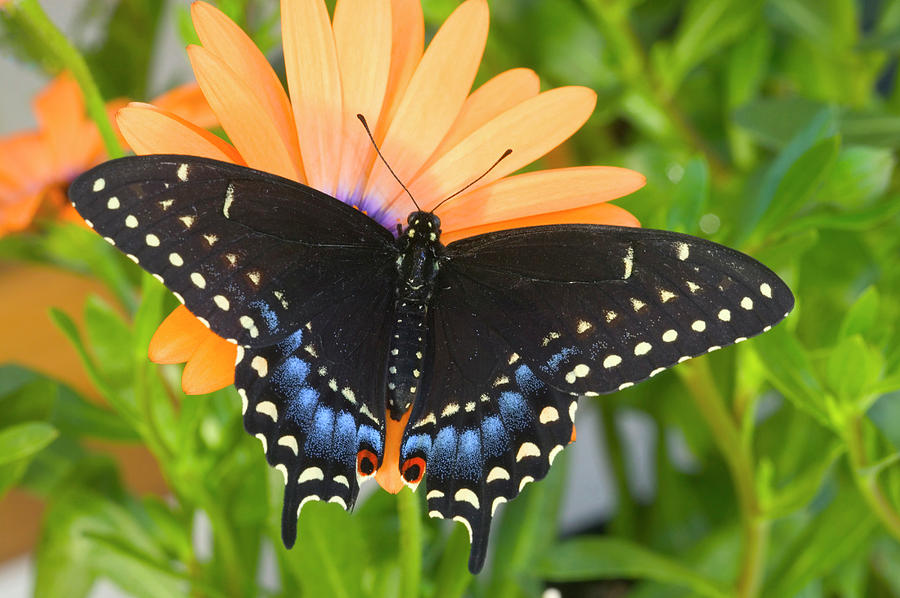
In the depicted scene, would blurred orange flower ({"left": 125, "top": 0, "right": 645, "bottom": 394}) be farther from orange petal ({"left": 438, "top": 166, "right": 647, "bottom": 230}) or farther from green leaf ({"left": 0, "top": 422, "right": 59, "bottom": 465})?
green leaf ({"left": 0, "top": 422, "right": 59, "bottom": 465})

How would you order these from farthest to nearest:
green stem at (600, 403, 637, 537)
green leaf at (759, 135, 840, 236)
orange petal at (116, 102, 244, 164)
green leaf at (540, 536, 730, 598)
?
green stem at (600, 403, 637, 537)
green leaf at (540, 536, 730, 598)
green leaf at (759, 135, 840, 236)
orange petal at (116, 102, 244, 164)

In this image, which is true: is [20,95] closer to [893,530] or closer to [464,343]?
[464,343]

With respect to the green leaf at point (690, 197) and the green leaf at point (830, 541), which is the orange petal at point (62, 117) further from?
the green leaf at point (830, 541)

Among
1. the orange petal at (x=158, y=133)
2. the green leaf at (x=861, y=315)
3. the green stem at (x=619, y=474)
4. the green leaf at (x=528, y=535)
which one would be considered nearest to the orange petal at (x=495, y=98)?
the orange petal at (x=158, y=133)

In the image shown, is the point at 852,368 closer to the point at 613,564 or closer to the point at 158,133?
the point at 613,564

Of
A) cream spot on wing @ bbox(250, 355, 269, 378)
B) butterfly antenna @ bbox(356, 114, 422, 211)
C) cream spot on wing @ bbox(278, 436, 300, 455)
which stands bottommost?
cream spot on wing @ bbox(278, 436, 300, 455)

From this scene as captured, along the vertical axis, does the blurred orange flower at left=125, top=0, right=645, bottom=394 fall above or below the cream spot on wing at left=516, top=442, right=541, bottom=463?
above

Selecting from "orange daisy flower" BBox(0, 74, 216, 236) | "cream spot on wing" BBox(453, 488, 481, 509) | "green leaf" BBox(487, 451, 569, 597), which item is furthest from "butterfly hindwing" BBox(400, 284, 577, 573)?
"orange daisy flower" BBox(0, 74, 216, 236)

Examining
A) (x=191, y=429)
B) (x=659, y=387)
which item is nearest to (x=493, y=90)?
(x=191, y=429)
